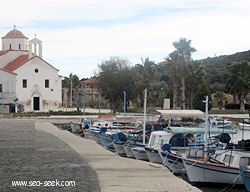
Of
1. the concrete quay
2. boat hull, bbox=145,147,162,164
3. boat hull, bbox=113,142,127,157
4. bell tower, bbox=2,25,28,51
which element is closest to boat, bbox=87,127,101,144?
boat hull, bbox=113,142,127,157

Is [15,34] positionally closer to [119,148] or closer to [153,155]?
[119,148]

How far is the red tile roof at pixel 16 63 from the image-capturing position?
93.4 metres

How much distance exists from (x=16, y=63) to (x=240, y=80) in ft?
132

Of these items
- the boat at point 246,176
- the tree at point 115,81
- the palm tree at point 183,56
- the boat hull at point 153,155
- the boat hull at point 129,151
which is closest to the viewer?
the boat at point 246,176

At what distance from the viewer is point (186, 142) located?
31.5m

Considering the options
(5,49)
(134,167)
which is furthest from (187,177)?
(5,49)

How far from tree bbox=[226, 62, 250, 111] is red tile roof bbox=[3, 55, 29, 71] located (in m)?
36.1

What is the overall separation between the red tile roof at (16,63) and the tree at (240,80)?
36.1 m

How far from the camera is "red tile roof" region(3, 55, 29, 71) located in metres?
93.4

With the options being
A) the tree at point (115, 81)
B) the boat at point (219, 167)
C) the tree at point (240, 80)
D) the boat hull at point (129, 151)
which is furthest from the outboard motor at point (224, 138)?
the tree at point (115, 81)

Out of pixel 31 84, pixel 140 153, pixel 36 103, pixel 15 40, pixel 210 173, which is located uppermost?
pixel 15 40

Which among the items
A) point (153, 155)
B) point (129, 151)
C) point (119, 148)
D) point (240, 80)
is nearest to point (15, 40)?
point (240, 80)

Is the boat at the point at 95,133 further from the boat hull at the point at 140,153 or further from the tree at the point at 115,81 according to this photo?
the tree at the point at 115,81

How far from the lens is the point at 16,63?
95875 millimetres
